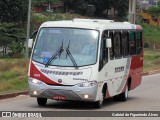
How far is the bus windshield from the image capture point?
1627cm

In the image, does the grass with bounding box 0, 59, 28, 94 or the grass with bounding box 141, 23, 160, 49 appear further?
the grass with bounding box 141, 23, 160, 49

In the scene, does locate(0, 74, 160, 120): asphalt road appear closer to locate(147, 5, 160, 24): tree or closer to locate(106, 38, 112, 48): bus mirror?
locate(106, 38, 112, 48): bus mirror

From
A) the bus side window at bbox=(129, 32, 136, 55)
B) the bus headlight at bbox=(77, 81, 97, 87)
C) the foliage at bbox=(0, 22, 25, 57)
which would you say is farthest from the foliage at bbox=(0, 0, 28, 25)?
the bus headlight at bbox=(77, 81, 97, 87)

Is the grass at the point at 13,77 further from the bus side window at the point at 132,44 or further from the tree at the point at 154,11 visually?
the tree at the point at 154,11

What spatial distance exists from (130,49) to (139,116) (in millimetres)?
5956

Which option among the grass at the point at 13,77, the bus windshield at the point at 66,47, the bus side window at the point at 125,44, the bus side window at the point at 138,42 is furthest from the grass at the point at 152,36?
the bus windshield at the point at 66,47

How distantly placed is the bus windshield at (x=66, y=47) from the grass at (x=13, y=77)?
4585mm

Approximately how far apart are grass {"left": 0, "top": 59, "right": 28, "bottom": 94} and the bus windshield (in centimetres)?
459

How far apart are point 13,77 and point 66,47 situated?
11.2 metres

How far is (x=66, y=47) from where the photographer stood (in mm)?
16531

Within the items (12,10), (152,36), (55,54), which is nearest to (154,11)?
(152,36)

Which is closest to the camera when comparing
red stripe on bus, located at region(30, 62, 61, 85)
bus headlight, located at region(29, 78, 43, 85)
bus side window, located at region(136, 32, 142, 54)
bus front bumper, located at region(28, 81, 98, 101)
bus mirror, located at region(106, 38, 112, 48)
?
bus front bumper, located at region(28, 81, 98, 101)

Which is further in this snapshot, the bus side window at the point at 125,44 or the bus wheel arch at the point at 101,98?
the bus side window at the point at 125,44

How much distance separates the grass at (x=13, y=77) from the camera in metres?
22.9
